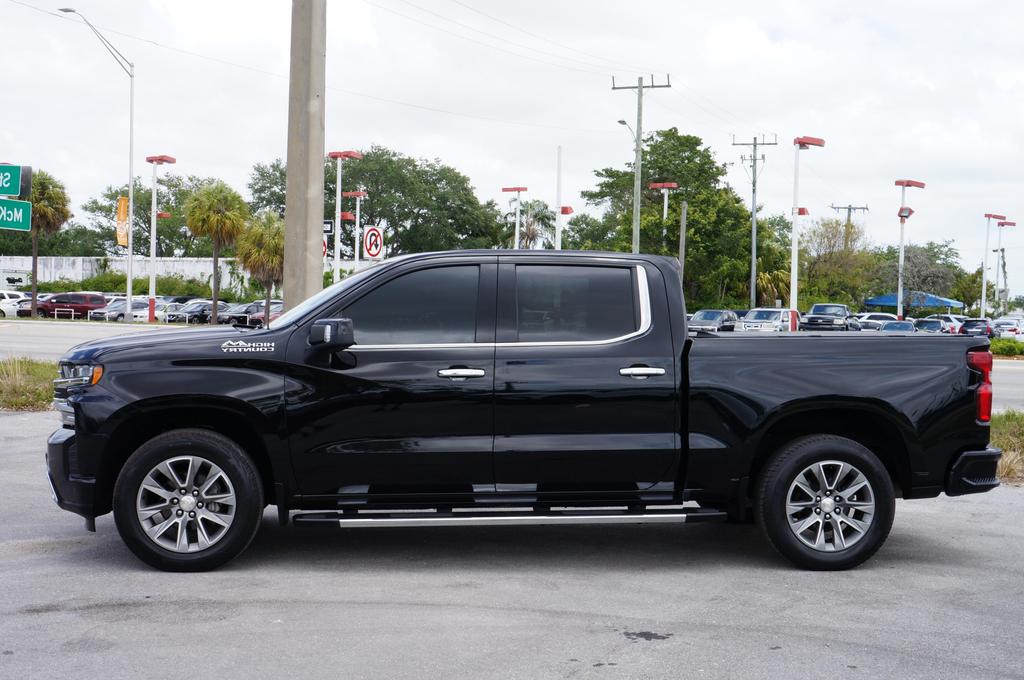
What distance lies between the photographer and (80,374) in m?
6.17

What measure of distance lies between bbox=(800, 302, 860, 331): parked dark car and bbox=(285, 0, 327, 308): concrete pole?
34.2 meters

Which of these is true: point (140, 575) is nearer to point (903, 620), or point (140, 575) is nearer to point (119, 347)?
point (119, 347)

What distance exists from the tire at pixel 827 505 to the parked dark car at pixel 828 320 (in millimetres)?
37142

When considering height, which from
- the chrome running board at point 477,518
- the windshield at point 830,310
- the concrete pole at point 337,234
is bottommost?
the chrome running board at point 477,518

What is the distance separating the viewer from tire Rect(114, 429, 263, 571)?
605 centimetres

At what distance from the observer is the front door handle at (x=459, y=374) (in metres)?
6.18

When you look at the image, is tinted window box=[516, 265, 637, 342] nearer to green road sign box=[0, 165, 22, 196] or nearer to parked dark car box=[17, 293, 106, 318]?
green road sign box=[0, 165, 22, 196]

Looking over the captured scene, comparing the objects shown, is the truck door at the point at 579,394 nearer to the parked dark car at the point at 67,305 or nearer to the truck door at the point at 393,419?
the truck door at the point at 393,419

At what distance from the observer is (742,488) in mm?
6414

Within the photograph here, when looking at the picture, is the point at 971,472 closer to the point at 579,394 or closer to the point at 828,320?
the point at 579,394

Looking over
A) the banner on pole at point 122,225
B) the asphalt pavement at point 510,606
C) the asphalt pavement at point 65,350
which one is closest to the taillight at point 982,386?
the asphalt pavement at point 510,606

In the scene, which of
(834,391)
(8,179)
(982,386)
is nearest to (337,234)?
(8,179)

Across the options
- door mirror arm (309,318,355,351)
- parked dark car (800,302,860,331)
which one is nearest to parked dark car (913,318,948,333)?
parked dark car (800,302,860,331)

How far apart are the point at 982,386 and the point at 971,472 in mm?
544
